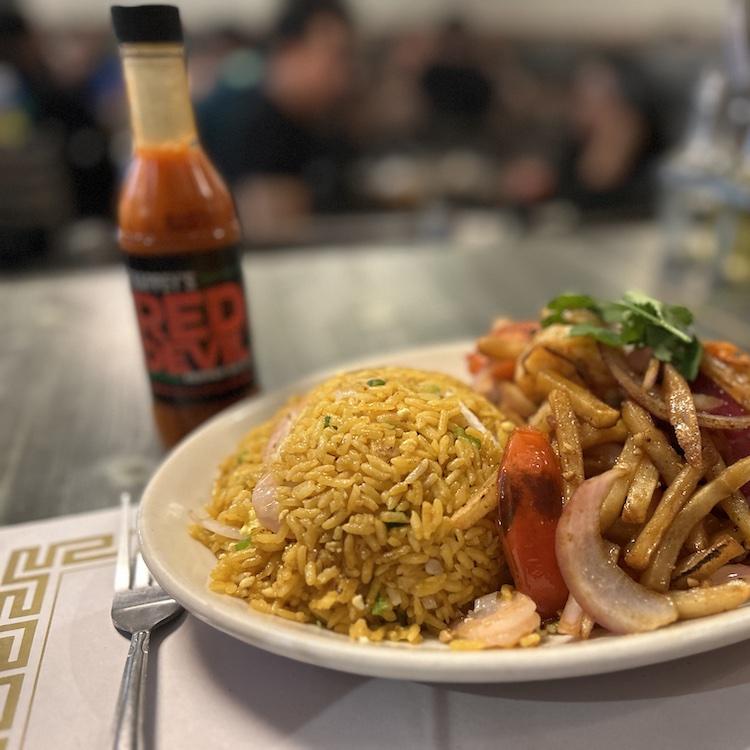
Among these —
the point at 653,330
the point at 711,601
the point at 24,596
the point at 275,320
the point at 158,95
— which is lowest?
the point at 275,320

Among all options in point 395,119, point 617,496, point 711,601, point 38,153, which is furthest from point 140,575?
point 395,119

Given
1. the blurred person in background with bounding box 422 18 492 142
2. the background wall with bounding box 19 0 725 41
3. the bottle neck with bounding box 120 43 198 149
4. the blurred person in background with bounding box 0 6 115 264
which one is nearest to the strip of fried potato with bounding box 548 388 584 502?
the bottle neck with bounding box 120 43 198 149

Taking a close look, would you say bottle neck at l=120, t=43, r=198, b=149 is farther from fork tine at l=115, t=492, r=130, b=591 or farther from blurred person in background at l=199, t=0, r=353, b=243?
blurred person in background at l=199, t=0, r=353, b=243

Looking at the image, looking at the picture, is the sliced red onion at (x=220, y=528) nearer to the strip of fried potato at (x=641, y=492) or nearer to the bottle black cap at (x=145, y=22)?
the strip of fried potato at (x=641, y=492)

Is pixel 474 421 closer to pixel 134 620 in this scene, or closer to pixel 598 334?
pixel 598 334

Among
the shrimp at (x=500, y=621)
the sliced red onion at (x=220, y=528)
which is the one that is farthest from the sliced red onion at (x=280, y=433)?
the shrimp at (x=500, y=621)

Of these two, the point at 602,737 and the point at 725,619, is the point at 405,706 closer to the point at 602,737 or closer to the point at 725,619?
the point at 602,737
